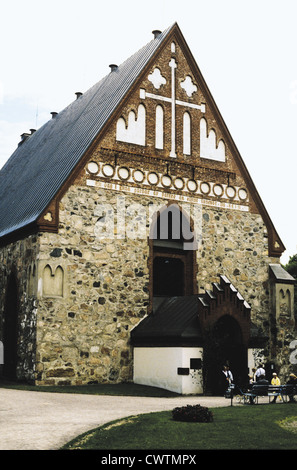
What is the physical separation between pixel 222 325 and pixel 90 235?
606 cm

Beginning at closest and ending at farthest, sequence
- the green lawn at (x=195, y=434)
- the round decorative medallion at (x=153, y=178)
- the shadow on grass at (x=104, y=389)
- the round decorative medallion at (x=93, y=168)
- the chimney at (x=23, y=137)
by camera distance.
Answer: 1. the green lawn at (x=195, y=434)
2. the shadow on grass at (x=104, y=389)
3. the round decorative medallion at (x=93, y=168)
4. the round decorative medallion at (x=153, y=178)
5. the chimney at (x=23, y=137)

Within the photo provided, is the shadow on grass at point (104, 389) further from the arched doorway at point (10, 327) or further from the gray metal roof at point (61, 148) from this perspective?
the gray metal roof at point (61, 148)

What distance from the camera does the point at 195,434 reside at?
11.3 metres

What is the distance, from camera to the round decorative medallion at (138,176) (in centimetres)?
2484

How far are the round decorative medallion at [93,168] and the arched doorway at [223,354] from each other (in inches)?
296

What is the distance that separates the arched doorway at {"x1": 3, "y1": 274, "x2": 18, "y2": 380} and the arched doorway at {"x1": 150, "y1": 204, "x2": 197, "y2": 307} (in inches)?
227

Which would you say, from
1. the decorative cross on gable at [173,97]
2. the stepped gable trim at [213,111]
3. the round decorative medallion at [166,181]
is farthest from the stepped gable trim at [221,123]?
the round decorative medallion at [166,181]

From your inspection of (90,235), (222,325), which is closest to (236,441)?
(222,325)

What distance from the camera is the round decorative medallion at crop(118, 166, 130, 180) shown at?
2450 centimetres

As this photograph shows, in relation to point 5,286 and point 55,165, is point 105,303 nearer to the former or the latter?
point 5,286

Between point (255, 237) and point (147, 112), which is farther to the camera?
point (255, 237)

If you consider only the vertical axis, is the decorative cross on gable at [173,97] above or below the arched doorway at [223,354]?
above

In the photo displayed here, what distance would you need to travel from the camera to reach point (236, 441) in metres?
10.8

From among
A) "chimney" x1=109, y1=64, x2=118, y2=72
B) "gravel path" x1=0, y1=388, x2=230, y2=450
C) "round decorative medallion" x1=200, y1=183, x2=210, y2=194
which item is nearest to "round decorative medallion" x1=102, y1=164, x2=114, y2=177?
"round decorative medallion" x1=200, y1=183, x2=210, y2=194
